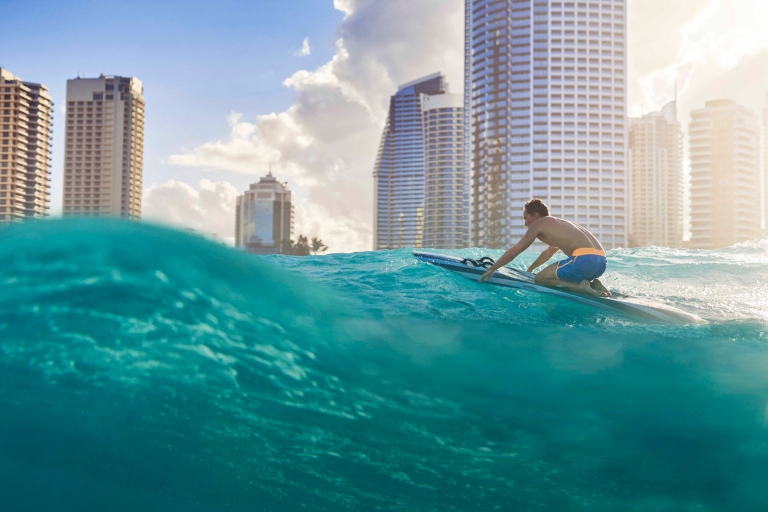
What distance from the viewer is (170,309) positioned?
4188 mm

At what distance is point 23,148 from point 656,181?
5156 inches

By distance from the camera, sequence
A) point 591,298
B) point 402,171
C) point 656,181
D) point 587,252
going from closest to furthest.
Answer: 1. point 591,298
2. point 587,252
3. point 656,181
4. point 402,171

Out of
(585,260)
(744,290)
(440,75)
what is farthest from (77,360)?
(440,75)

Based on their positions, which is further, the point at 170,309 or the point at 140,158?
the point at 140,158

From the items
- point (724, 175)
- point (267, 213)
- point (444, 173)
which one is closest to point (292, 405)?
point (444, 173)

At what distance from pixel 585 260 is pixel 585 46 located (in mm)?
117108

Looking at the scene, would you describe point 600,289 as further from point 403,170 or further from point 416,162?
point 403,170

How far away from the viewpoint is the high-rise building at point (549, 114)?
10606 cm

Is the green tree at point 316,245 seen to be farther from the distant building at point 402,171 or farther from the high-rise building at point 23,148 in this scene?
the distant building at point 402,171

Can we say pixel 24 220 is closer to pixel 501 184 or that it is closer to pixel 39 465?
pixel 39 465

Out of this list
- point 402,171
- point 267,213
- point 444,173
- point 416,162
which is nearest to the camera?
point 444,173

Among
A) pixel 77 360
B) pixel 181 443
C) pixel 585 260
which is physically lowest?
pixel 181 443

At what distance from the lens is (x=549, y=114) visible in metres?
107

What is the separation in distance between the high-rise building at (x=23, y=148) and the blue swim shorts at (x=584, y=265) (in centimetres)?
8686
